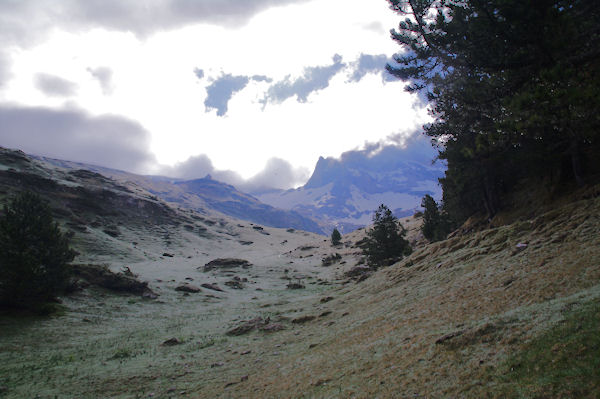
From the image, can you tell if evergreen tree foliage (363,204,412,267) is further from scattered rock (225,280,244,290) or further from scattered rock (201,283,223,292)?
scattered rock (201,283,223,292)

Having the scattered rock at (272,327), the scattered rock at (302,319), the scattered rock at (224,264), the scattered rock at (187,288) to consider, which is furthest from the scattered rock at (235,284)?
the scattered rock at (302,319)

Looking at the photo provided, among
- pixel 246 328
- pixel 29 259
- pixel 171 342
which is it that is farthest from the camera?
pixel 29 259

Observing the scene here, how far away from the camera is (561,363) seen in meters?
5.43

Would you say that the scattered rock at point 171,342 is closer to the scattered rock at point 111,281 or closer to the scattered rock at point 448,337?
the scattered rock at point 448,337

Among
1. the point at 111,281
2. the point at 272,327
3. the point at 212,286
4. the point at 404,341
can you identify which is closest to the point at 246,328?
the point at 272,327

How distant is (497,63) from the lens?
50.8 feet

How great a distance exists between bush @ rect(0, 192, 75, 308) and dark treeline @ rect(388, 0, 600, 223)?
36806 mm

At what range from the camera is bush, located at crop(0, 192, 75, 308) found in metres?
27.7

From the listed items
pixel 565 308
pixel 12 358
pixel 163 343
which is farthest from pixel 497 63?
pixel 12 358

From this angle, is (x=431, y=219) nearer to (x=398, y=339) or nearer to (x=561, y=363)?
(x=398, y=339)

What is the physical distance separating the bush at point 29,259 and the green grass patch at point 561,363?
3656 centimetres

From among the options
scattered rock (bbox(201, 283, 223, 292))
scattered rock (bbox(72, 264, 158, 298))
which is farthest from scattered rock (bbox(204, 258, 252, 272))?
scattered rock (bbox(72, 264, 158, 298))

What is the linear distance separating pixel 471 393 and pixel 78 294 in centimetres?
4260

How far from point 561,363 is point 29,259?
123 feet
